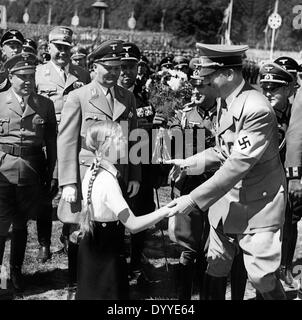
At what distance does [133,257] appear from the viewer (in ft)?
19.5

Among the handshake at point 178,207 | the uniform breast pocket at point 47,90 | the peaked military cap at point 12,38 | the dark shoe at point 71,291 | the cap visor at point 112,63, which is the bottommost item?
the dark shoe at point 71,291

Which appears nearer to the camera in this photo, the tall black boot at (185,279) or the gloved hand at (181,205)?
the gloved hand at (181,205)

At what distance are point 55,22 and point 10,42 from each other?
85.0 m

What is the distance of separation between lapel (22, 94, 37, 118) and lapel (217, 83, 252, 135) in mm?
1894

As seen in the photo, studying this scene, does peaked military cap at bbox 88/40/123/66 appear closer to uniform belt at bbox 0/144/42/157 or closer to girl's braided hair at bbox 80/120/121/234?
girl's braided hair at bbox 80/120/121/234

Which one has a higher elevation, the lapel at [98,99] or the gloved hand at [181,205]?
the lapel at [98,99]

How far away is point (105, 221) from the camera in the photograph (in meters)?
4.04

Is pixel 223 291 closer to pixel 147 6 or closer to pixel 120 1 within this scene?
pixel 147 6

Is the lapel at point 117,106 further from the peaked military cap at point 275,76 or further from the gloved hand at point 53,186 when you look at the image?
the peaked military cap at point 275,76

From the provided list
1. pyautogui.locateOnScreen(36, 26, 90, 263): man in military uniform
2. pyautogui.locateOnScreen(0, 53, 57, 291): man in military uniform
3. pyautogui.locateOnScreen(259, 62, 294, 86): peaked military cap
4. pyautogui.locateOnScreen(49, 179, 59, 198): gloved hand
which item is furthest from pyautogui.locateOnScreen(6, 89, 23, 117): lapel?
pyautogui.locateOnScreen(259, 62, 294, 86): peaked military cap

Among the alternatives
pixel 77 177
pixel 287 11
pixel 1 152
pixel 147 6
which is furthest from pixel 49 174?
pixel 147 6

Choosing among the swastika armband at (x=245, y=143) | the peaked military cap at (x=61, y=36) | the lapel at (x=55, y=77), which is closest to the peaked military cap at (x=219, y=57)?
the swastika armband at (x=245, y=143)

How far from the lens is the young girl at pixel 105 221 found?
388 cm

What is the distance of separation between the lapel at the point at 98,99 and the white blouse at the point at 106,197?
98cm
